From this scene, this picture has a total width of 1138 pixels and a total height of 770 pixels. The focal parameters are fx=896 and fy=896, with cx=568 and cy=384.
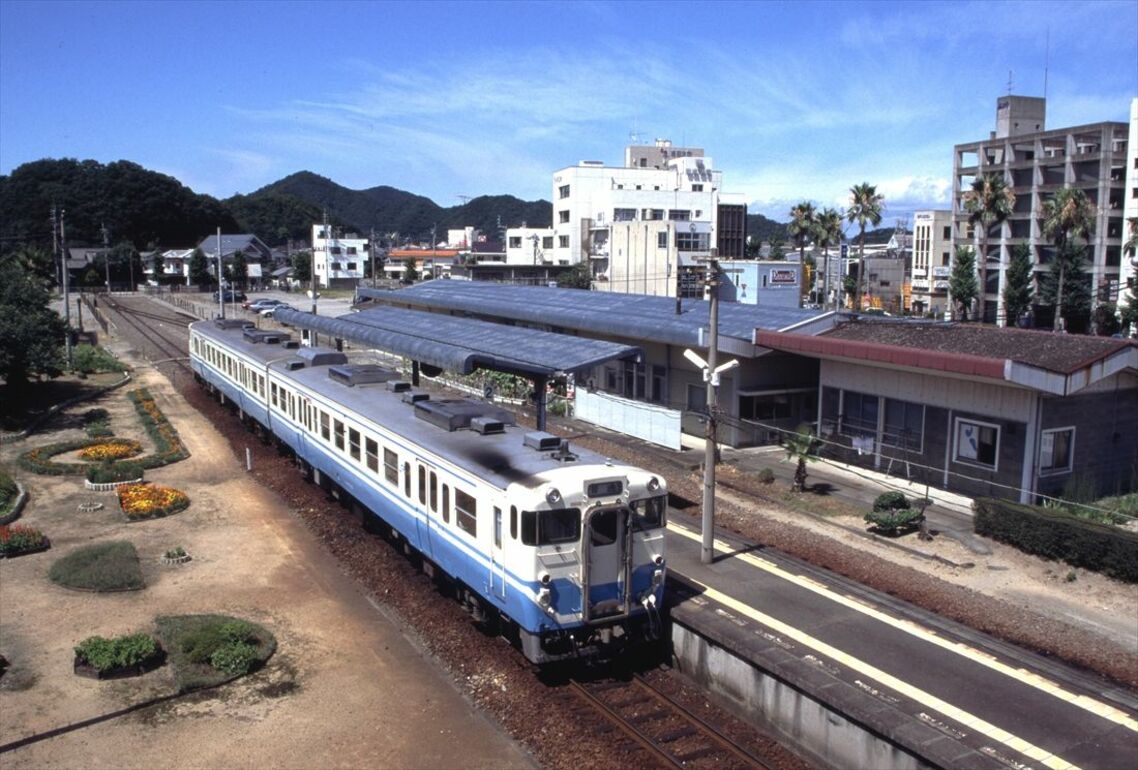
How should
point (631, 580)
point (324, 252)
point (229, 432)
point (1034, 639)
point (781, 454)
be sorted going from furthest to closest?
1. point (324, 252)
2. point (229, 432)
3. point (781, 454)
4. point (1034, 639)
5. point (631, 580)

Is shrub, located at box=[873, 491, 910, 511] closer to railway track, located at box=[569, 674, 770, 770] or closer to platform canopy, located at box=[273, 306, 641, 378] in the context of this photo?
platform canopy, located at box=[273, 306, 641, 378]

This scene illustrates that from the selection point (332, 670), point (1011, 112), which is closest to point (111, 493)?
point (332, 670)

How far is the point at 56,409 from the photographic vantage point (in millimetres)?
32219

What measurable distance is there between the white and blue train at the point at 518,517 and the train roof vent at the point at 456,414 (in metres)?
0.03

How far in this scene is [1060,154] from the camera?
220 ft

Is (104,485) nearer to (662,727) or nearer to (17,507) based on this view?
(17,507)

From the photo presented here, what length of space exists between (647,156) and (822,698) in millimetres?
114555

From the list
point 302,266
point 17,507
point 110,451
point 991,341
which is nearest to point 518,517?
point 17,507

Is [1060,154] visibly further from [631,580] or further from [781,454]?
[631,580]

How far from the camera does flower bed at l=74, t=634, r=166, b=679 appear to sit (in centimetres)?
1200

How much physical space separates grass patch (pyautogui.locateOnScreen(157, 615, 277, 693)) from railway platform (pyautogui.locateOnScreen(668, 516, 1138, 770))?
587 centimetres

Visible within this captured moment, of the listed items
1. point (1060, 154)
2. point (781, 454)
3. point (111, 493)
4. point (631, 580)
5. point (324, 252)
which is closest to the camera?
point (631, 580)

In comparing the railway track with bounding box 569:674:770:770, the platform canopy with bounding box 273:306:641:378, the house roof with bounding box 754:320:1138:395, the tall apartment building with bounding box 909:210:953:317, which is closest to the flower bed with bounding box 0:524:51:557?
the platform canopy with bounding box 273:306:641:378

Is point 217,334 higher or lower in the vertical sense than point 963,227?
lower
